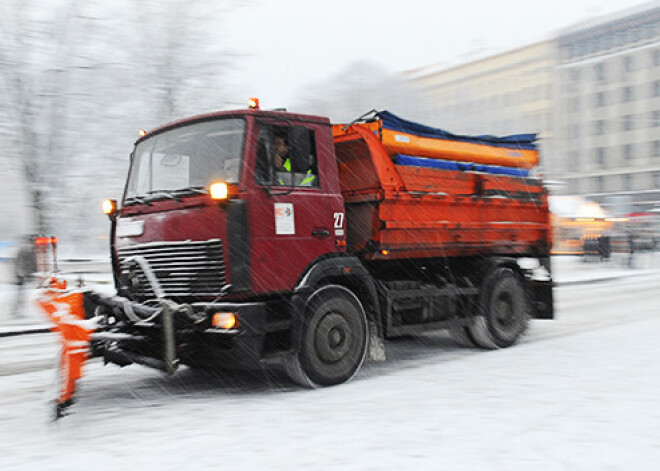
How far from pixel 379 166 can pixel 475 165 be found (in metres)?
1.85

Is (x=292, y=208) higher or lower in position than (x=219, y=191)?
lower

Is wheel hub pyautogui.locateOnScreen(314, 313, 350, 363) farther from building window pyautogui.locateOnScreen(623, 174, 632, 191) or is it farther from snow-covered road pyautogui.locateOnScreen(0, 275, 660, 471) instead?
building window pyautogui.locateOnScreen(623, 174, 632, 191)

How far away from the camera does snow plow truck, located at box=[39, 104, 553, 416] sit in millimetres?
5754

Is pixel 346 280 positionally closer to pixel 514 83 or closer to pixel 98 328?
pixel 98 328

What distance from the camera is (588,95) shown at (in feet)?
233

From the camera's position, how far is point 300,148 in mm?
6164

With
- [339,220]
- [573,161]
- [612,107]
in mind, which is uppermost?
[612,107]

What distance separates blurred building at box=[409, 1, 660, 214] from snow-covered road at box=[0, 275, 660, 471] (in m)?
56.4

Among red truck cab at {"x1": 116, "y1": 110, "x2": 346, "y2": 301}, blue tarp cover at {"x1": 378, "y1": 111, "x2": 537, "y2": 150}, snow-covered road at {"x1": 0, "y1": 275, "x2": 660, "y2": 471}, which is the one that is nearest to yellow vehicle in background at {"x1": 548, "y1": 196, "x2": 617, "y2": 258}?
blue tarp cover at {"x1": 378, "y1": 111, "x2": 537, "y2": 150}

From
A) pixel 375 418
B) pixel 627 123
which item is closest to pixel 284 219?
pixel 375 418

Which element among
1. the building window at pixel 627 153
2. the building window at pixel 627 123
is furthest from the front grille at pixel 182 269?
the building window at pixel 627 123

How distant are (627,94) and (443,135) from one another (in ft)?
223

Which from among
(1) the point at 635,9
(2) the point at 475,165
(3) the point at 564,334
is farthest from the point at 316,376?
(1) the point at 635,9

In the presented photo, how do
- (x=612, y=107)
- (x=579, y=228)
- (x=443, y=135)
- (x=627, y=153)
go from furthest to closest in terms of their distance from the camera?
(x=612, y=107) → (x=627, y=153) → (x=579, y=228) → (x=443, y=135)
